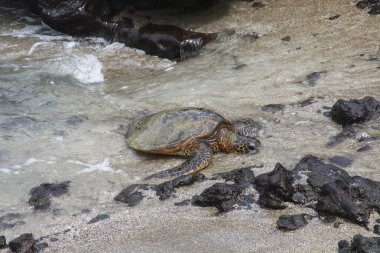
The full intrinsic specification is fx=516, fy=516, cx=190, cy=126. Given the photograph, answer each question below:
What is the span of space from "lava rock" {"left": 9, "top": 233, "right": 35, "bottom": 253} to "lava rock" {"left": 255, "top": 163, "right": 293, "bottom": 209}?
1.85 m

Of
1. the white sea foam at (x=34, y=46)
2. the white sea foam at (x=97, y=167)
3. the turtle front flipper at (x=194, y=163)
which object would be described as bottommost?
the white sea foam at (x=34, y=46)

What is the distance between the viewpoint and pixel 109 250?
3826mm

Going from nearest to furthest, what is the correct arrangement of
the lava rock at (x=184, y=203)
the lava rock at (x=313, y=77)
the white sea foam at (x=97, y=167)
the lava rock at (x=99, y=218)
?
the lava rock at (x=99, y=218) → the lava rock at (x=184, y=203) → the white sea foam at (x=97, y=167) → the lava rock at (x=313, y=77)

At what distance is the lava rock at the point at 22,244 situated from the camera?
3948 mm

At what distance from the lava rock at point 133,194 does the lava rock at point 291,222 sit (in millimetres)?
1338

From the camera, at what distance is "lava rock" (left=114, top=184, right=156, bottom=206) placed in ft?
15.1

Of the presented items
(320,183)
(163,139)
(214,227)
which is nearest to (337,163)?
(320,183)

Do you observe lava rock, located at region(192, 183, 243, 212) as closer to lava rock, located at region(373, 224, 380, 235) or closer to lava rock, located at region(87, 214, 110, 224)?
lava rock, located at region(87, 214, 110, 224)

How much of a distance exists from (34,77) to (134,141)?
10.2 ft

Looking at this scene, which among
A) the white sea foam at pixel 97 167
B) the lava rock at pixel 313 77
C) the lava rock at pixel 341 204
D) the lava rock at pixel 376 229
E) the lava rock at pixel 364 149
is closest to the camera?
the lava rock at pixel 376 229

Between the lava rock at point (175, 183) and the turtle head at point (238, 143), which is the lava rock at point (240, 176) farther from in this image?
the turtle head at point (238, 143)

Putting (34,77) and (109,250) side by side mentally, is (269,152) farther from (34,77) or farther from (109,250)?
(34,77)

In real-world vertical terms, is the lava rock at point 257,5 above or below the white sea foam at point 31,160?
above

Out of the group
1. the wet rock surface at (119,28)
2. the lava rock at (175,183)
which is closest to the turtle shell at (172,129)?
the lava rock at (175,183)
